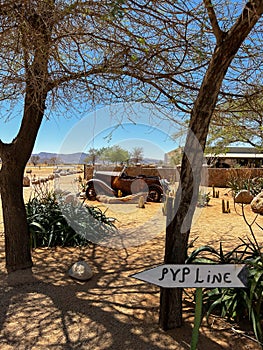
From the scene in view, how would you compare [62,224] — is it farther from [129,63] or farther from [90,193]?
[90,193]

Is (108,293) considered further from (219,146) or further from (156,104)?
(219,146)

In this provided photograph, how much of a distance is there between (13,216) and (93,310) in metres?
1.51

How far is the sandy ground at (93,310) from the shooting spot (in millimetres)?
2191

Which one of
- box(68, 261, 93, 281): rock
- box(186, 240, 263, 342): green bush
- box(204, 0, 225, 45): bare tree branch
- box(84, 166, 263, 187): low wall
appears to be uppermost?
box(204, 0, 225, 45): bare tree branch

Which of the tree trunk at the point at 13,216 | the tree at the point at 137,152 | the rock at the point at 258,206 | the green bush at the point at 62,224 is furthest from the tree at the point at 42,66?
the rock at the point at 258,206

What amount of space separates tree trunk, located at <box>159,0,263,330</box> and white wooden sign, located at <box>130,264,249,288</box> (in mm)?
431

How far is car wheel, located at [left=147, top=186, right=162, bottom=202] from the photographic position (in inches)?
400

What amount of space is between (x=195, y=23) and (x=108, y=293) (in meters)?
2.67

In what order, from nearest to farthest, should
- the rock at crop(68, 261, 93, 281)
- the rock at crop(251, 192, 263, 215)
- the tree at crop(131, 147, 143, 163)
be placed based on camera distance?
the rock at crop(68, 261, 93, 281) → the rock at crop(251, 192, 263, 215) → the tree at crop(131, 147, 143, 163)

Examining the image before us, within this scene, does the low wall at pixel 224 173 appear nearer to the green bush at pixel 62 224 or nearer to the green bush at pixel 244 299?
the green bush at pixel 62 224

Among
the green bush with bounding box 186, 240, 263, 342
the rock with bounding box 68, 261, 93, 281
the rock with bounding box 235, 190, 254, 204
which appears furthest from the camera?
the rock with bounding box 235, 190, 254, 204

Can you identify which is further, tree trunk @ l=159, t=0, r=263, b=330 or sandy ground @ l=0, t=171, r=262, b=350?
sandy ground @ l=0, t=171, r=262, b=350

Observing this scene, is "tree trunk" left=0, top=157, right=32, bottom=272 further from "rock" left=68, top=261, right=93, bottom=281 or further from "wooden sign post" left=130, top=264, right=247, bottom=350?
"wooden sign post" left=130, top=264, right=247, bottom=350

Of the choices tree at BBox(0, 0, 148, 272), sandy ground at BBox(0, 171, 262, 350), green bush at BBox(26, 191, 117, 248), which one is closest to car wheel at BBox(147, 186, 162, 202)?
green bush at BBox(26, 191, 117, 248)
